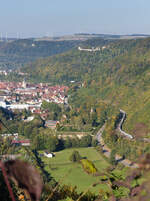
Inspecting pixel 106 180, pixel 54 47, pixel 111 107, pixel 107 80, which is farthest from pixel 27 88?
pixel 54 47

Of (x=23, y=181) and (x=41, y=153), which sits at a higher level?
(x=23, y=181)

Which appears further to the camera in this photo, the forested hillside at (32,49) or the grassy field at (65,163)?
the forested hillside at (32,49)

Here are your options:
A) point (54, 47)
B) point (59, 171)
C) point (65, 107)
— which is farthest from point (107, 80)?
point (54, 47)

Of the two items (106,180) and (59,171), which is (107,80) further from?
(106,180)

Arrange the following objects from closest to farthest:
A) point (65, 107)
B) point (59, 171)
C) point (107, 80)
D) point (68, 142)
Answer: point (59, 171)
point (68, 142)
point (65, 107)
point (107, 80)

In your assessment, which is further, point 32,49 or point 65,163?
point 32,49

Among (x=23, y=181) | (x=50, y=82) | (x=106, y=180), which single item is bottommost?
(x=50, y=82)

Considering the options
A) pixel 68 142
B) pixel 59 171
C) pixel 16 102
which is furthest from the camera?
pixel 16 102

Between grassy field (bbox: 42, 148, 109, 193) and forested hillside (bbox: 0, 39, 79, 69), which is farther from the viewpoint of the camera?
forested hillside (bbox: 0, 39, 79, 69)

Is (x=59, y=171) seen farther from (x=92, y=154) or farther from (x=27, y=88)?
(x=27, y=88)

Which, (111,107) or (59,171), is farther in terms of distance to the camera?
(111,107)
